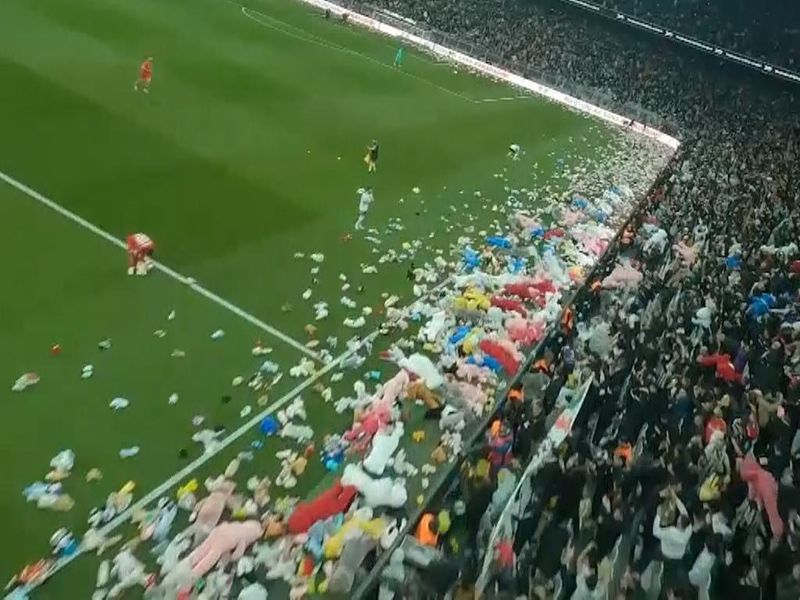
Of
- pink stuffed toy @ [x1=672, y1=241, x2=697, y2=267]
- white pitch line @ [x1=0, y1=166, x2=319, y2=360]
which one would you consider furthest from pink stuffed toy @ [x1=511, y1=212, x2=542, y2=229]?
white pitch line @ [x1=0, y1=166, x2=319, y2=360]

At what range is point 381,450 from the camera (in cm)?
984

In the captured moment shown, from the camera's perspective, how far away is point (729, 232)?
1917 cm

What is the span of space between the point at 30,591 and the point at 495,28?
38.4 meters

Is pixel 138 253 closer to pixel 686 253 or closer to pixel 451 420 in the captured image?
pixel 451 420

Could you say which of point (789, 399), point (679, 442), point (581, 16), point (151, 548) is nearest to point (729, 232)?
point (789, 399)

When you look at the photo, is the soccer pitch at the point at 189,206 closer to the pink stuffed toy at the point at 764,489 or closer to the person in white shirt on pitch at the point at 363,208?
the person in white shirt on pitch at the point at 363,208

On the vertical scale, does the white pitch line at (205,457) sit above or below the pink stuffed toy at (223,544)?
below

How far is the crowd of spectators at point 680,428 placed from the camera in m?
7.97

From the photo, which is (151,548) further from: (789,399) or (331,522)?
(789,399)

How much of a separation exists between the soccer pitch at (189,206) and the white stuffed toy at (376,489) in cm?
47

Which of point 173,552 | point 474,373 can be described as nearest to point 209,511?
point 173,552

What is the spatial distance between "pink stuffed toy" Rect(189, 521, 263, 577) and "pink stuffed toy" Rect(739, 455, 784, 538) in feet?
17.0

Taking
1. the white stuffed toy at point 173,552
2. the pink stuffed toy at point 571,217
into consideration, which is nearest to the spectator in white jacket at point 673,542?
the white stuffed toy at point 173,552

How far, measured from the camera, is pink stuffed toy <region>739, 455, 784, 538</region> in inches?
353
